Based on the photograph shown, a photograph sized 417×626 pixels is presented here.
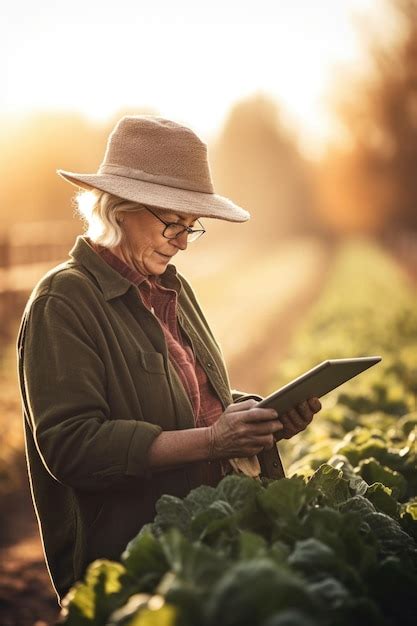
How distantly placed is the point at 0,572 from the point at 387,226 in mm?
38279

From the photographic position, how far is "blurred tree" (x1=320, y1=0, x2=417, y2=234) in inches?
1197

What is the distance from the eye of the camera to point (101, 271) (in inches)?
103

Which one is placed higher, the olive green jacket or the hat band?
the hat band

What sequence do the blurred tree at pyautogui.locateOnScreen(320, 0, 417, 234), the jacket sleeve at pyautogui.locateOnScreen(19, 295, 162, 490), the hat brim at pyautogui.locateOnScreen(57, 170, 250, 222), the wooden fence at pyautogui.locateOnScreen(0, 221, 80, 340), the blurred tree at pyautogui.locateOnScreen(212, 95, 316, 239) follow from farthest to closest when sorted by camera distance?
the blurred tree at pyautogui.locateOnScreen(212, 95, 316, 239) < the blurred tree at pyautogui.locateOnScreen(320, 0, 417, 234) < the wooden fence at pyautogui.locateOnScreen(0, 221, 80, 340) < the hat brim at pyautogui.locateOnScreen(57, 170, 250, 222) < the jacket sleeve at pyautogui.locateOnScreen(19, 295, 162, 490)

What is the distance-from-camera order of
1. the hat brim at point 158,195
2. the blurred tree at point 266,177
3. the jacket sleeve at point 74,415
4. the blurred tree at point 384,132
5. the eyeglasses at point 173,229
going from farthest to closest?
the blurred tree at point 266,177
the blurred tree at point 384,132
the eyeglasses at point 173,229
the hat brim at point 158,195
the jacket sleeve at point 74,415

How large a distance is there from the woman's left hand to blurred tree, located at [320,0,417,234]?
28244 mm

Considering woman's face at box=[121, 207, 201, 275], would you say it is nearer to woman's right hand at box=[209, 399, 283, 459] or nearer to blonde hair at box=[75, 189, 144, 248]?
blonde hair at box=[75, 189, 144, 248]

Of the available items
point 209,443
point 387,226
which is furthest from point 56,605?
point 387,226

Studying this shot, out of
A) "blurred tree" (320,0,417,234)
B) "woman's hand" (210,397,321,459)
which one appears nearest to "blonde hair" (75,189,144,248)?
"woman's hand" (210,397,321,459)

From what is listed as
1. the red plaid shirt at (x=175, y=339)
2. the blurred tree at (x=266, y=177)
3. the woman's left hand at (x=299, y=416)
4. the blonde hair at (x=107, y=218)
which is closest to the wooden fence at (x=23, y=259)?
the red plaid shirt at (x=175, y=339)

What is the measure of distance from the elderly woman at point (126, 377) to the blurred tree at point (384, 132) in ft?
92.1

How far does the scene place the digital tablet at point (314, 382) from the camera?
2.39 m

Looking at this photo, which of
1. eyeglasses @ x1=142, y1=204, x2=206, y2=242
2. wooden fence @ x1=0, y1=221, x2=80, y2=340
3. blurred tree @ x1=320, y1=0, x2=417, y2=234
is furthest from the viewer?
blurred tree @ x1=320, y1=0, x2=417, y2=234

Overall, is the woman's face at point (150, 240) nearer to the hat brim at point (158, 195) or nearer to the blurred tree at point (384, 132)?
the hat brim at point (158, 195)
